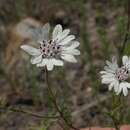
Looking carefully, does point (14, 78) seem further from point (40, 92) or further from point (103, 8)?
point (103, 8)

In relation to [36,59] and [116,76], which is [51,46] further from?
[116,76]

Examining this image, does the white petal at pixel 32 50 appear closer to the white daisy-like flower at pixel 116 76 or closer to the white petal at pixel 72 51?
the white petal at pixel 72 51

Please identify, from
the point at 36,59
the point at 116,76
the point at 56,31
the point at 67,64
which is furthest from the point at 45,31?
the point at 67,64

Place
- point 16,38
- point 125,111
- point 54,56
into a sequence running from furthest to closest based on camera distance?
point 16,38 < point 125,111 < point 54,56

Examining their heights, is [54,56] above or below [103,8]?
below

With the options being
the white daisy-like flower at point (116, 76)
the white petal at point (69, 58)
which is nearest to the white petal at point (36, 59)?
the white petal at point (69, 58)

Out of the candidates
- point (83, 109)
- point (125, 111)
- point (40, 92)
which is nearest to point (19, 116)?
point (40, 92)

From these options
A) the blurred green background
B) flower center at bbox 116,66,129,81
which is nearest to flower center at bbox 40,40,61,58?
flower center at bbox 116,66,129,81
